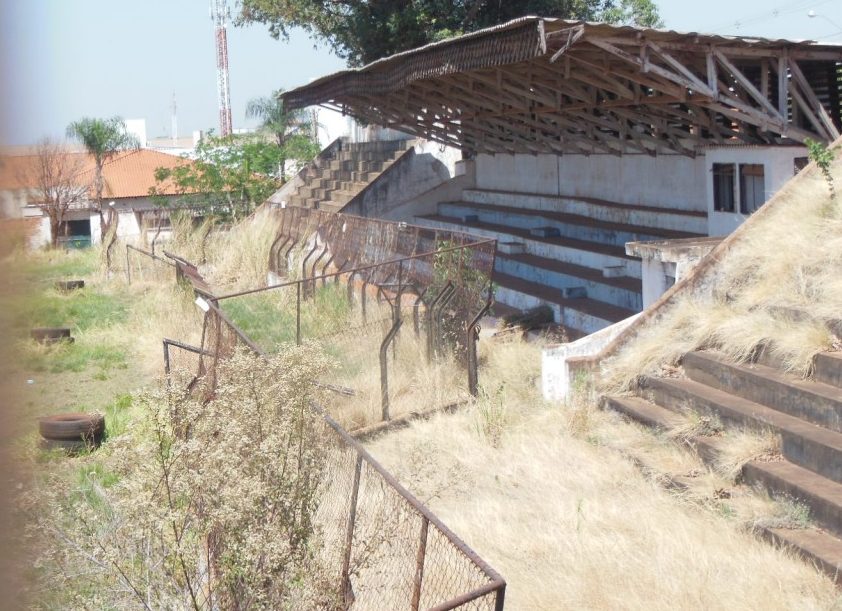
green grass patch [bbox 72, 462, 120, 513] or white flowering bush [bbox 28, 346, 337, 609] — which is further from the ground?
white flowering bush [bbox 28, 346, 337, 609]

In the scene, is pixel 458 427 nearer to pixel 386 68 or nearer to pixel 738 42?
pixel 738 42

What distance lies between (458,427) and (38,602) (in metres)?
4.46

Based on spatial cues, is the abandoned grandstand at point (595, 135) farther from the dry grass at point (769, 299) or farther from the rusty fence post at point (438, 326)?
the rusty fence post at point (438, 326)

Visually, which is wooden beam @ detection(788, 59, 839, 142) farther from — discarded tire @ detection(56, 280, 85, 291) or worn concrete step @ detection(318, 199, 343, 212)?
discarded tire @ detection(56, 280, 85, 291)

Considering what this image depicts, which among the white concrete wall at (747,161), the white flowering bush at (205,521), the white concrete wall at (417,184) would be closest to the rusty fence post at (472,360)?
the white concrete wall at (747,161)

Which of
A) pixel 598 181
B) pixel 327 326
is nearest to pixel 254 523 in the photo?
pixel 327 326

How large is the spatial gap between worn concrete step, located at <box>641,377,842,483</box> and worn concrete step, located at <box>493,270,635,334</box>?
3.11m

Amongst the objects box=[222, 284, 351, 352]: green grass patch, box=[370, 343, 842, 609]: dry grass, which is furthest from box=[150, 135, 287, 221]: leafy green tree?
box=[370, 343, 842, 609]: dry grass

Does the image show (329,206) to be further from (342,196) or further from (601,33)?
(601,33)

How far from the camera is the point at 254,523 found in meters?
4.04

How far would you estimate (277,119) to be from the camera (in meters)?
38.1

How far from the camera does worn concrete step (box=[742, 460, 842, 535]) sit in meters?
5.65

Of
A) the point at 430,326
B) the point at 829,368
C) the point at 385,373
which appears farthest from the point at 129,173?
the point at 829,368

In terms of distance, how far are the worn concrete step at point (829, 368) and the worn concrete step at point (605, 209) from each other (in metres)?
6.48
